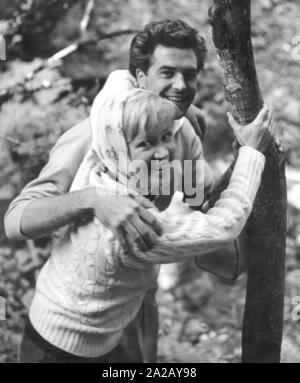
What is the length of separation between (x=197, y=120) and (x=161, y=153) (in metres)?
0.24

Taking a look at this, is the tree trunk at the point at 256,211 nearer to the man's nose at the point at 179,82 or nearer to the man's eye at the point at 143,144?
the man's nose at the point at 179,82

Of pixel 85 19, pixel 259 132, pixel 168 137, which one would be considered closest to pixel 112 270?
pixel 168 137

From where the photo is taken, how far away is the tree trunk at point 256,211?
1054 millimetres

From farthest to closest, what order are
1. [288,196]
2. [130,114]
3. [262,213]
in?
[288,196], [262,213], [130,114]

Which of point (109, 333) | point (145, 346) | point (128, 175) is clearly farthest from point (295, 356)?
point (128, 175)

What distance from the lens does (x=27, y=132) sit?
1.26 meters

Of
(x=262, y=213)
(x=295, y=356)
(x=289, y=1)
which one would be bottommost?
(x=295, y=356)

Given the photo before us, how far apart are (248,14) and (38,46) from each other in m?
0.45

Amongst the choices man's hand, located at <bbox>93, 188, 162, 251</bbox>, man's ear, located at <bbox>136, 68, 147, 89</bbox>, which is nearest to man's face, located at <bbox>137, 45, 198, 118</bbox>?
man's ear, located at <bbox>136, 68, 147, 89</bbox>

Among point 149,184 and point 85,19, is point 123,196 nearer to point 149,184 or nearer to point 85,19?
point 149,184

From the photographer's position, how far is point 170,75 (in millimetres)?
1068

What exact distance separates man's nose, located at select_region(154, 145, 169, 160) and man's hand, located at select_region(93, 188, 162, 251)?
0.07m

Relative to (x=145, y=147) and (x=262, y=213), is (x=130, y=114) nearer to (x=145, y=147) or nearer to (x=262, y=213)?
(x=145, y=147)

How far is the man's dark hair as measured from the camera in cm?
107
